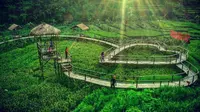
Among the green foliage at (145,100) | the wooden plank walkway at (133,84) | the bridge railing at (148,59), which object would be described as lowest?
the green foliage at (145,100)

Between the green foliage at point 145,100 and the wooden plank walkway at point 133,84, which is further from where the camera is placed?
the wooden plank walkway at point 133,84

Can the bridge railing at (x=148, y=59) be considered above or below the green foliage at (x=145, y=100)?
above

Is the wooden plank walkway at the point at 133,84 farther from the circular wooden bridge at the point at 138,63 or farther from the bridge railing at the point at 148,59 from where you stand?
the bridge railing at the point at 148,59

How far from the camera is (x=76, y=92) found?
20344 millimetres

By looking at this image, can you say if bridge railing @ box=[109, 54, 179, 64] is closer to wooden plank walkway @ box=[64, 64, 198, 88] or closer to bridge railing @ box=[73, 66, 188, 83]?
bridge railing @ box=[73, 66, 188, 83]

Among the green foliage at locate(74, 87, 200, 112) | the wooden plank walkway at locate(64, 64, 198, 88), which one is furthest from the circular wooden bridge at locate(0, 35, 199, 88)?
the green foliage at locate(74, 87, 200, 112)

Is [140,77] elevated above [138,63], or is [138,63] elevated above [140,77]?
[138,63]

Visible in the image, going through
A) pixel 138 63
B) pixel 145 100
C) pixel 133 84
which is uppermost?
pixel 138 63

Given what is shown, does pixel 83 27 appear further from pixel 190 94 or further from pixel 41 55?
pixel 190 94

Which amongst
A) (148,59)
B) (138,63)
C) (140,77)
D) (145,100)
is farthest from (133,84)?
(148,59)

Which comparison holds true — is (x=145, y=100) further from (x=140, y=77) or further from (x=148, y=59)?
(x=148, y=59)

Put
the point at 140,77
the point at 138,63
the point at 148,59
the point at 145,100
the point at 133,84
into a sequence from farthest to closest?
the point at 148,59 → the point at 138,63 → the point at 140,77 → the point at 133,84 → the point at 145,100

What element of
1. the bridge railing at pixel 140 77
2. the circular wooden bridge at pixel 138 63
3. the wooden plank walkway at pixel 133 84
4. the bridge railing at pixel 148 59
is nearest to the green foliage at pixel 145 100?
the wooden plank walkway at pixel 133 84

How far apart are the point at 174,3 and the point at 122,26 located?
28.4 meters
